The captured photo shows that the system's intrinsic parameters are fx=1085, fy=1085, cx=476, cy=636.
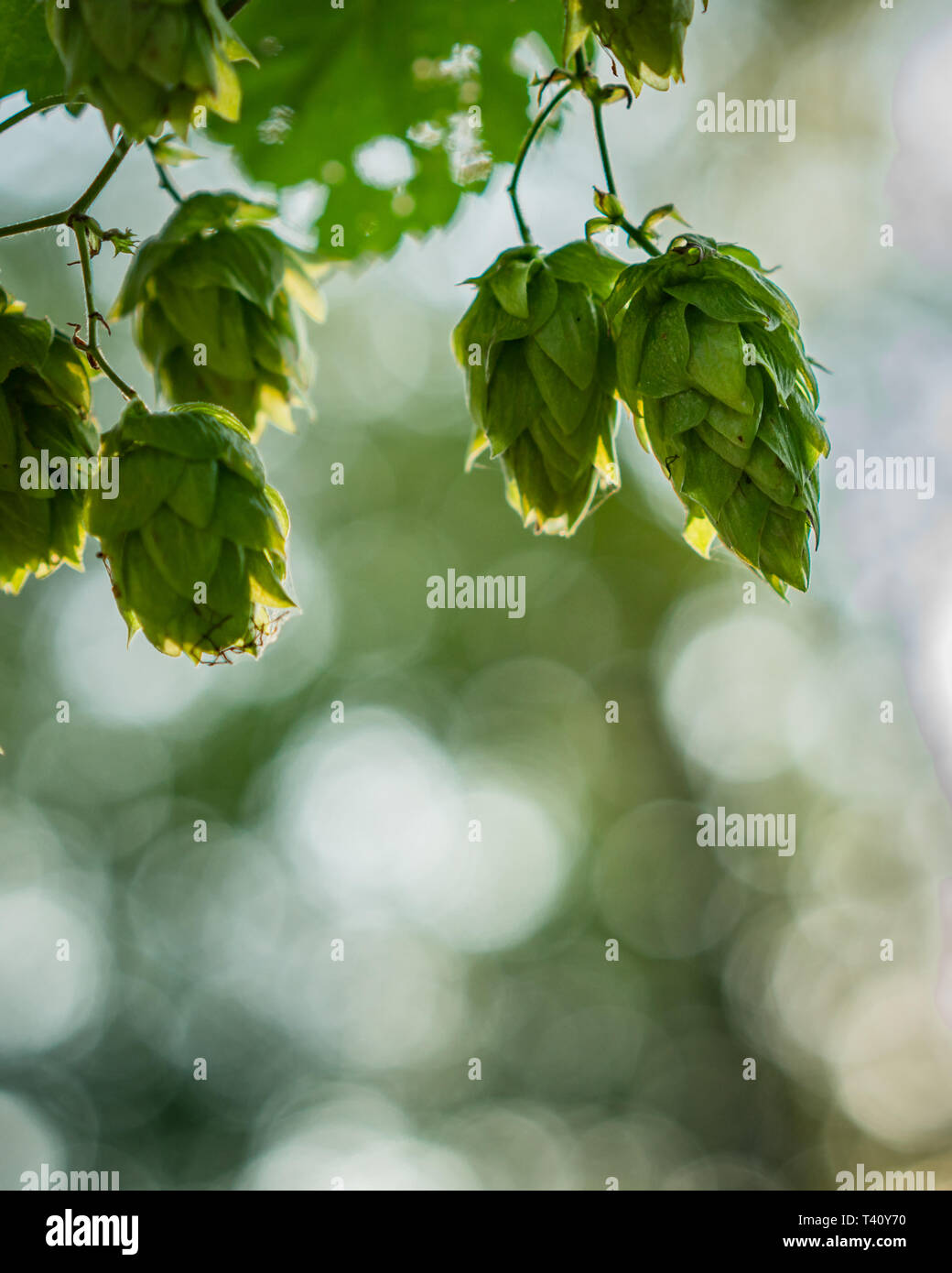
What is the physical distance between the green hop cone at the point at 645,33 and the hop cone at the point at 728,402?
132mm

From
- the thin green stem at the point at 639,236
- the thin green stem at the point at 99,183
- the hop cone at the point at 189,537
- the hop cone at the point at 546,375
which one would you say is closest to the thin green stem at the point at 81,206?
the thin green stem at the point at 99,183

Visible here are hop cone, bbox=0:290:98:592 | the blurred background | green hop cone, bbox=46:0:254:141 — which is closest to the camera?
green hop cone, bbox=46:0:254:141

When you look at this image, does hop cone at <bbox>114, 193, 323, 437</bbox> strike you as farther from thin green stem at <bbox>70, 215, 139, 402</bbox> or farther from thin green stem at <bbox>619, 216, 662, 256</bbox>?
thin green stem at <bbox>619, 216, 662, 256</bbox>

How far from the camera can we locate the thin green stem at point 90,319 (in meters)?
0.99

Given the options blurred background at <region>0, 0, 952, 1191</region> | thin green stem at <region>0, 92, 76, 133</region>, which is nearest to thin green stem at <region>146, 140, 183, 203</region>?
thin green stem at <region>0, 92, 76, 133</region>

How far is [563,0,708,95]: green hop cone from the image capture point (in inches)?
30.7

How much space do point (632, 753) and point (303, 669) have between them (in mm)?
2412

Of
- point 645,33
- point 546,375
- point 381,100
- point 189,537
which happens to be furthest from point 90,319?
point 381,100

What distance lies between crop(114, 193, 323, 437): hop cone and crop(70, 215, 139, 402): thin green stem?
0.14 ft

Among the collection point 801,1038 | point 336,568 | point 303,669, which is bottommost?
point 801,1038

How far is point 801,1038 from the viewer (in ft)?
26.8

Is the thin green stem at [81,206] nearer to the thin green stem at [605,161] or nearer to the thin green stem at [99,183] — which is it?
the thin green stem at [99,183]

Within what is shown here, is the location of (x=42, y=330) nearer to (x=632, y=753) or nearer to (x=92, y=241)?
(x=92, y=241)
